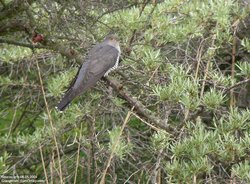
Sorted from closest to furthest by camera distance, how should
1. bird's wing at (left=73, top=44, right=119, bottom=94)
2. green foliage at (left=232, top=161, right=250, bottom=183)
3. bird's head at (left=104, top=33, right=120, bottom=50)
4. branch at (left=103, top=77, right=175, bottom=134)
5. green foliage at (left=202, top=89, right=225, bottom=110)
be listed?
1. green foliage at (left=232, top=161, right=250, bottom=183)
2. green foliage at (left=202, top=89, right=225, bottom=110)
3. branch at (left=103, top=77, right=175, bottom=134)
4. bird's wing at (left=73, top=44, right=119, bottom=94)
5. bird's head at (left=104, top=33, right=120, bottom=50)

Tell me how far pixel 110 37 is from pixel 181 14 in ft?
1.93

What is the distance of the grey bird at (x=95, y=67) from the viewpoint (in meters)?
3.69

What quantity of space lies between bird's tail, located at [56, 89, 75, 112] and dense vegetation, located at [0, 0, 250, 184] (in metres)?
0.05

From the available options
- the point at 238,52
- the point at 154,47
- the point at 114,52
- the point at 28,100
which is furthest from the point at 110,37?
the point at 238,52

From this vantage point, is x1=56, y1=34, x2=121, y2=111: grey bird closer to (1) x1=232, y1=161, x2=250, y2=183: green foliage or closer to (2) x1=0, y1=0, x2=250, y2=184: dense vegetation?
(2) x1=0, y1=0, x2=250, y2=184: dense vegetation

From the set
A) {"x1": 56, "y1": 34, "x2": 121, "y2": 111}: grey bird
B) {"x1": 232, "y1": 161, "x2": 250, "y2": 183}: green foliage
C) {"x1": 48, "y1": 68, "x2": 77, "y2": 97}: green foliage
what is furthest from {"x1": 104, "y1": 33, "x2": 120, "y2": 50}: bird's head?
{"x1": 232, "y1": 161, "x2": 250, "y2": 183}: green foliage

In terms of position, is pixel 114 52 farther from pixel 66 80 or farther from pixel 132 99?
pixel 132 99

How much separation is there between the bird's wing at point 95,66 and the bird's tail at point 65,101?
5 centimetres

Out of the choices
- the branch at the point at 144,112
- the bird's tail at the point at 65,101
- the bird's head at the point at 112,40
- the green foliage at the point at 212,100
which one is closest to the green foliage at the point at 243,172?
the green foliage at the point at 212,100

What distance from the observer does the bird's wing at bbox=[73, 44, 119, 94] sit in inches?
150

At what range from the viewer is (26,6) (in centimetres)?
362

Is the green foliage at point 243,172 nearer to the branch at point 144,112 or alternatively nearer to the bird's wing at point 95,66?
the branch at point 144,112

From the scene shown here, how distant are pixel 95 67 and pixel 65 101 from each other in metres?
0.48

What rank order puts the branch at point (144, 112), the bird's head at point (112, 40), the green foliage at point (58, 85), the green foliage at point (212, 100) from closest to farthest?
1. the green foliage at point (212, 100)
2. the branch at point (144, 112)
3. the green foliage at point (58, 85)
4. the bird's head at point (112, 40)
